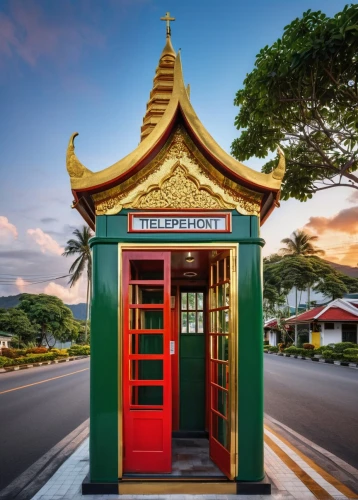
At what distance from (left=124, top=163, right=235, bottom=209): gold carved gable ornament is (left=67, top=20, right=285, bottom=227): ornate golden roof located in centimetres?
4

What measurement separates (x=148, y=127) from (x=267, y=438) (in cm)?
534

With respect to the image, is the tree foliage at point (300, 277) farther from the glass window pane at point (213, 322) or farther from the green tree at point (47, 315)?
the glass window pane at point (213, 322)

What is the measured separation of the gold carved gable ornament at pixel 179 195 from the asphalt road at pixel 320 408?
14.3ft

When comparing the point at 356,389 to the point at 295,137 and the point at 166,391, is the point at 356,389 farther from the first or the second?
the point at 166,391

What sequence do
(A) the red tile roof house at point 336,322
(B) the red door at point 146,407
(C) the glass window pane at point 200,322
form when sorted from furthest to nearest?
(A) the red tile roof house at point 336,322 < (C) the glass window pane at point 200,322 < (B) the red door at point 146,407

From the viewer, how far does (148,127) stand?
18.6 ft

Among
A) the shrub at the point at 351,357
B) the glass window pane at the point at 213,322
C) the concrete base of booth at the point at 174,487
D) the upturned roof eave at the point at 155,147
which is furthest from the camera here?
the shrub at the point at 351,357

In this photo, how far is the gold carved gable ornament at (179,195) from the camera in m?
4.68

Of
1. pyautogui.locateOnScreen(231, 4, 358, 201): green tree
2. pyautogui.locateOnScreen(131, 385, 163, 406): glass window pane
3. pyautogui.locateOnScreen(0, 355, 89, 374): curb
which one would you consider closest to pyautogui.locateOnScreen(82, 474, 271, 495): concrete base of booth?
pyautogui.locateOnScreen(131, 385, 163, 406): glass window pane

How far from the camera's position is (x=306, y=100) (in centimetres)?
853

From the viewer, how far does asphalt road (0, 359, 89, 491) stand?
6461 millimetres

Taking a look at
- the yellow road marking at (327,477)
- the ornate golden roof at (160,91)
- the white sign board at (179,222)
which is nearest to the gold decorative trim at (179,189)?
the white sign board at (179,222)

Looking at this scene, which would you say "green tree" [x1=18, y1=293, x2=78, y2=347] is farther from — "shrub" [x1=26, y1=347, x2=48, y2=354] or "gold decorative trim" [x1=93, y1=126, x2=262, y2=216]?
"gold decorative trim" [x1=93, y1=126, x2=262, y2=216]

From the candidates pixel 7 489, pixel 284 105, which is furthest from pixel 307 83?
pixel 7 489
